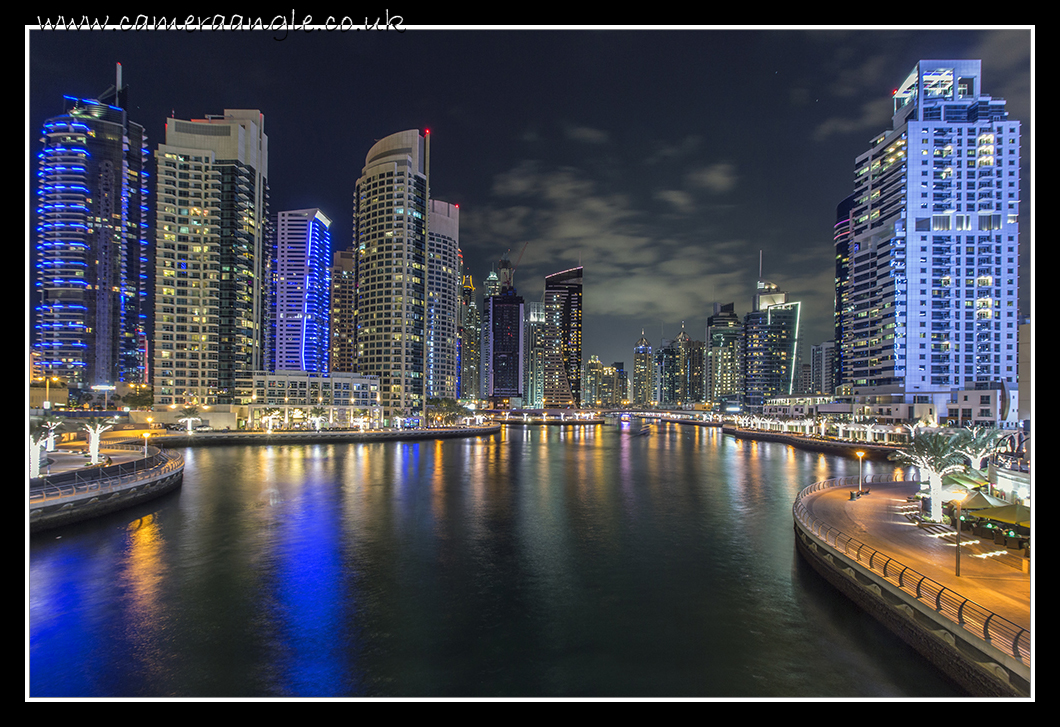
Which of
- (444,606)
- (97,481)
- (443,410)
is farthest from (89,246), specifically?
(444,606)

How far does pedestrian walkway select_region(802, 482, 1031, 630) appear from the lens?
47.7 ft

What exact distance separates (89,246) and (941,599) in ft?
707

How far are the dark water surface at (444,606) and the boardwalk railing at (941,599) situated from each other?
6.35 ft

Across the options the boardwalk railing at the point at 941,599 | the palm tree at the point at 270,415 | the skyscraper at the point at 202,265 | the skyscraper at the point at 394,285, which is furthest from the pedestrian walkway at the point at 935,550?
the skyscraper at the point at 202,265

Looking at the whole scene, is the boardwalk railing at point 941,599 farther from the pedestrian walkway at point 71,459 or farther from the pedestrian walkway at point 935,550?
the pedestrian walkway at point 71,459

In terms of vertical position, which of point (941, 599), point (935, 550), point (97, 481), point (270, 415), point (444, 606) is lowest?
point (270, 415)

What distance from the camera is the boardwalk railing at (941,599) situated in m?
11.9

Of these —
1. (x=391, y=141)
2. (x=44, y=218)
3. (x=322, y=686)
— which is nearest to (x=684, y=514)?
(x=322, y=686)

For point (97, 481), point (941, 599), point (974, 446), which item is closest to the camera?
point (941, 599)

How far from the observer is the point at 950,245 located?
102562mm

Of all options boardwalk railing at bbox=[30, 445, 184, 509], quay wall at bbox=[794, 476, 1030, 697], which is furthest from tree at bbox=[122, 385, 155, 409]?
quay wall at bbox=[794, 476, 1030, 697]

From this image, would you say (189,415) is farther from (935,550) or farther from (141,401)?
(935,550)

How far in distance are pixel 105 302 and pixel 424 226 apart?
416ft

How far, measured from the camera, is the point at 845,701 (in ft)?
30.0
